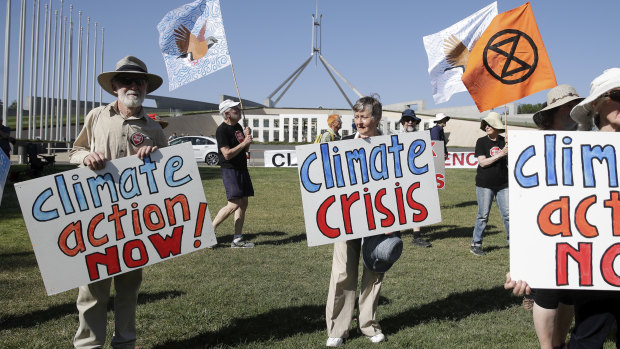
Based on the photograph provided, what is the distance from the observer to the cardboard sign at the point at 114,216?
3449 mm

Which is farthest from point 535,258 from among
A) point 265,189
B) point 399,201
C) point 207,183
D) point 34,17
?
point 34,17

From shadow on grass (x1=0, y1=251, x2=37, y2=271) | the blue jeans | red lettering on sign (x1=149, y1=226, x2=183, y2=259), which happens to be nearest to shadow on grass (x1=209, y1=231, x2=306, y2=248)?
shadow on grass (x1=0, y1=251, x2=37, y2=271)

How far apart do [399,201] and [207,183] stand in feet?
44.7

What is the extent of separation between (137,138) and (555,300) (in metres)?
2.85

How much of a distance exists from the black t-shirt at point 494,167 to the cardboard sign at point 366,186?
10.4 feet

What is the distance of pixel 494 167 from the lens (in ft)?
22.7

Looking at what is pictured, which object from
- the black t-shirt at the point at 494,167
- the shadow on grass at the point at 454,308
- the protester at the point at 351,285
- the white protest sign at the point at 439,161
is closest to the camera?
the protester at the point at 351,285

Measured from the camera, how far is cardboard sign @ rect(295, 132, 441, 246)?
386cm

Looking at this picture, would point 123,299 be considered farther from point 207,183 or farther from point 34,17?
point 34,17

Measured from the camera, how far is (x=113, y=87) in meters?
3.81

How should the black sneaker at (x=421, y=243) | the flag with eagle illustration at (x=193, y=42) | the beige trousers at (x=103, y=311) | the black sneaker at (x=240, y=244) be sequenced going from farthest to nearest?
the black sneaker at (x=421, y=243) < the black sneaker at (x=240, y=244) < the flag with eagle illustration at (x=193, y=42) < the beige trousers at (x=103, y=311)

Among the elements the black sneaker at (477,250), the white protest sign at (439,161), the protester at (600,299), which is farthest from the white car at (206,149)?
the protester at (600,299)

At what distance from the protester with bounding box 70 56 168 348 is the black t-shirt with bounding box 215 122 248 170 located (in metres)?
3.43

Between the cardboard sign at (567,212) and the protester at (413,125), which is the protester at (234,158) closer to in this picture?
the protester at (413,125)
